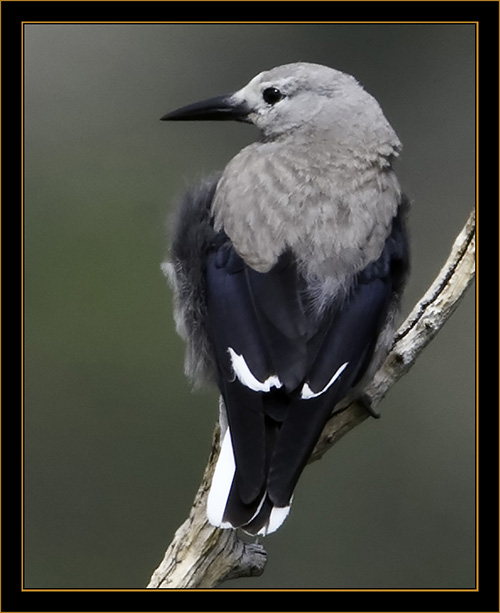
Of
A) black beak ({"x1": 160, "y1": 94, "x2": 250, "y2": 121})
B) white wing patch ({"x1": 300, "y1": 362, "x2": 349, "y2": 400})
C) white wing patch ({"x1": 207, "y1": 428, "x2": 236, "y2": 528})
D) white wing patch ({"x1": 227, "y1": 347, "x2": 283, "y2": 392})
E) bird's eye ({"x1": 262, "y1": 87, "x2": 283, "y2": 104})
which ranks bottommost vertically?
white wing patch ({"x1": 207, "y1": 428, "x2": 236, "y2": 528})

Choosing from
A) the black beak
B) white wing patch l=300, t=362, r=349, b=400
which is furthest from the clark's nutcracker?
the black beak

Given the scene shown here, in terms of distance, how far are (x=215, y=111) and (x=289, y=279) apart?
90 cm

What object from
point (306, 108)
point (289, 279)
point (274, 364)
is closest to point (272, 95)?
point (306, 108)

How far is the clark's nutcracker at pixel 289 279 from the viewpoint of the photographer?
289 centimetres

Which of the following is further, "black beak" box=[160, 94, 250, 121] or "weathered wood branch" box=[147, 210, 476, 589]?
"black beak" box=[160, 94, 250, 121]

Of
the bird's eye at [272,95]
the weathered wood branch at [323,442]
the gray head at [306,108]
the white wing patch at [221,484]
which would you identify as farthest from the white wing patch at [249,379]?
the bird's eye at [272,95]

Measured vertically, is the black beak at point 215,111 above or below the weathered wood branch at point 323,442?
above

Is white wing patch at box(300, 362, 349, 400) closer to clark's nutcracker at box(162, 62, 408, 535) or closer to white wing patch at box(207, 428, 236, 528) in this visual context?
clark's nutcracker at box(162, 62, 408, 535)

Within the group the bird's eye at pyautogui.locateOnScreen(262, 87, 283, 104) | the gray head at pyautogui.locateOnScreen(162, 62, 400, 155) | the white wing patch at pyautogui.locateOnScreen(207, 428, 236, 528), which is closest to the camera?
the white wing patch at pyautogui.locateOnScreen(207, 428, 236, 528)

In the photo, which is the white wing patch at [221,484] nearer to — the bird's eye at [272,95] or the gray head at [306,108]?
the gray head at [306,108]

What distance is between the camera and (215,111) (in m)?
3.76

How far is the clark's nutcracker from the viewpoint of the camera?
2.89m

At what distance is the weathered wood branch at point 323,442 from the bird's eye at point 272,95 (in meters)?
0.78

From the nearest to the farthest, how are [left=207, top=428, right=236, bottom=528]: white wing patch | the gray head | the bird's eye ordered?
[left=207, top=428, right=236, bottom=528]: white wing patch < the gray head < the bird's eye
